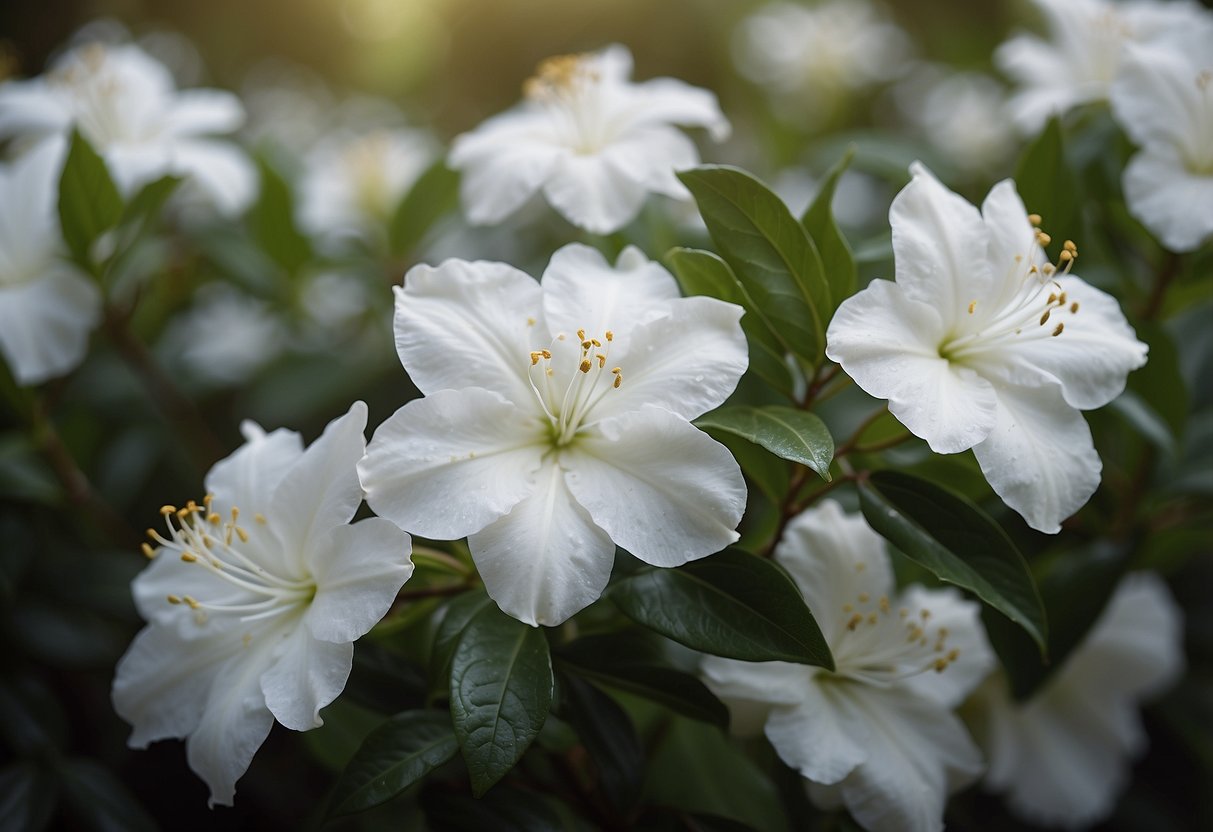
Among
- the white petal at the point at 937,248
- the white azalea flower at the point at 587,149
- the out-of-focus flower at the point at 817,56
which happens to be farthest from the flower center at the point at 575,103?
the out-of-focus flower at the point at 817,56

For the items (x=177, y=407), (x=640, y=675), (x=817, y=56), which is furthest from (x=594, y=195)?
(x=817, y=56)

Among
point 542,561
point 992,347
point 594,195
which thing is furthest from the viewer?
point 594,195

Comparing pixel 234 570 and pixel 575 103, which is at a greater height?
pixel 575 103

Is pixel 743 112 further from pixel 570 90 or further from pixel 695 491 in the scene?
pixel 695 491

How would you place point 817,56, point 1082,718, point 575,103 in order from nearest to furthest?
point 575,103 < point 1082,718 < point 817,56

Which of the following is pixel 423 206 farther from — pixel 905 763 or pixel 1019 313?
pixel 905 763

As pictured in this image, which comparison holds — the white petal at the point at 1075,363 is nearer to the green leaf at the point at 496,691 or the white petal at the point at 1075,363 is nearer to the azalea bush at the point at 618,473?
the azalea bush at the point at 618,473
